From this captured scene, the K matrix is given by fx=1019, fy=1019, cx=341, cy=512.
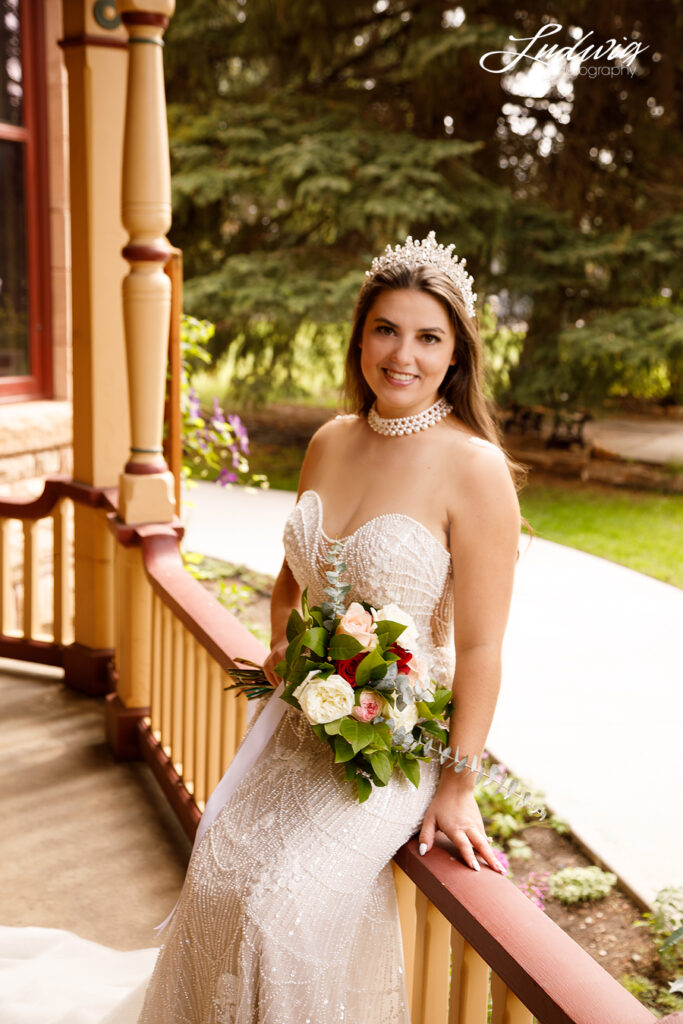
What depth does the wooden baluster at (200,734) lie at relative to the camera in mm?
3055

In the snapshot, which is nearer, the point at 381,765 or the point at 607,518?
the point at 381,765

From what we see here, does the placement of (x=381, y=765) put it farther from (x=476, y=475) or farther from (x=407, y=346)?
(x=407, y=346)

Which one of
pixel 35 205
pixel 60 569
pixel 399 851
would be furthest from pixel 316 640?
pixel 35 205

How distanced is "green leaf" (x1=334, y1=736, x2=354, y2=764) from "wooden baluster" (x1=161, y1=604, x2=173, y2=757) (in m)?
1.80

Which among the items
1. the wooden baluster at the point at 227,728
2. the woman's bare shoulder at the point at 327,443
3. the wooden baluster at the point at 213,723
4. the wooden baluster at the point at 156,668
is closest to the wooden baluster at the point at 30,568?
the wooden baluster at the point at 156,668

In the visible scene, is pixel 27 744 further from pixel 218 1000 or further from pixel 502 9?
pixel 502 9

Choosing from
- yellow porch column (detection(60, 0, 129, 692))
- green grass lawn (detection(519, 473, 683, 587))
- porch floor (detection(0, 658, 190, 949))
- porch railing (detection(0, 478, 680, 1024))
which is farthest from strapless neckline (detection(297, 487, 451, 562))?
green grass lawn (detection(519, 473, 683, 587))

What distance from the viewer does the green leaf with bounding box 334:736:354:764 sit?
1660 millimetres

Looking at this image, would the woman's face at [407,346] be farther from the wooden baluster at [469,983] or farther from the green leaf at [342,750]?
the wooden baluster at [469,983]

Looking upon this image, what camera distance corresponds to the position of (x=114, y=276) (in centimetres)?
430

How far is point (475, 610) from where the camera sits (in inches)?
71.8

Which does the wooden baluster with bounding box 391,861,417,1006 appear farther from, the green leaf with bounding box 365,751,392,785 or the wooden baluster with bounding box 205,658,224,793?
the wooden baluster with bounding box 205,658,224,793

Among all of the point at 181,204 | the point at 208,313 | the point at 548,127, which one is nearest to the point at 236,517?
the point at 208,313

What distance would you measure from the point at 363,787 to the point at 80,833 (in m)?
1.90
